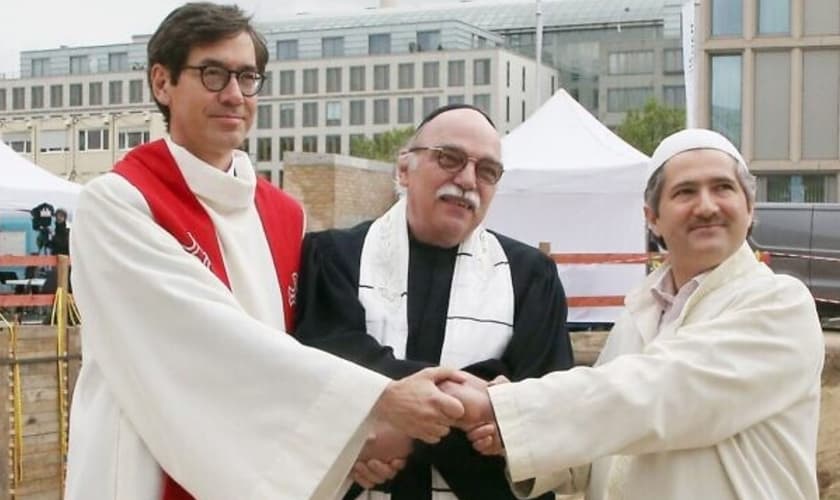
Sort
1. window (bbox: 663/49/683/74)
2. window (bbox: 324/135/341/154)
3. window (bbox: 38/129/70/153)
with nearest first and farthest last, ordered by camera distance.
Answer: window (bbox: 38/129/70/153) < window (bbox: 663/49/683/74) < window (bbox: 324/135/341/154)

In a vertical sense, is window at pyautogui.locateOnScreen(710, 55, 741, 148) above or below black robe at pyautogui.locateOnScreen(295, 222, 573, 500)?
above

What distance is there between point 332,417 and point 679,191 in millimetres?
799

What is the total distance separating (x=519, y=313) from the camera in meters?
2.54

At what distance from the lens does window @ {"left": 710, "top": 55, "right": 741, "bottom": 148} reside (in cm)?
4025

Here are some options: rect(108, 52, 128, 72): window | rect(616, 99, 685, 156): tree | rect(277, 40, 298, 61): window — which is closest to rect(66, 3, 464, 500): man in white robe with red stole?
rect(616, 99, 685, 156): tree

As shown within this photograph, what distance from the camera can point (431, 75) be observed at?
82625 mm

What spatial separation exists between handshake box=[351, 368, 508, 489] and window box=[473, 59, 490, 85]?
7738 cm

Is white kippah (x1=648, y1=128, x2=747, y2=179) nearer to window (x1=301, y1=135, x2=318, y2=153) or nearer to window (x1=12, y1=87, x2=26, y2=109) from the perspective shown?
window (x1=301, y1=135, x2=318, y2=153)

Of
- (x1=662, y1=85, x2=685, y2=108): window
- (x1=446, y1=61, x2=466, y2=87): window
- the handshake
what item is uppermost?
(x1=446, y1=61, x2=466, y2=87): window

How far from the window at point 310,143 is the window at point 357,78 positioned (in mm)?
4643

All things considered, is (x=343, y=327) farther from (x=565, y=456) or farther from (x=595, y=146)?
(x=595, y=146)

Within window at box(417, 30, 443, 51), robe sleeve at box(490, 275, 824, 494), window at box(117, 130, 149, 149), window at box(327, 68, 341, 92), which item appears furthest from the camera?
window at box(327, 68, 341, 92)

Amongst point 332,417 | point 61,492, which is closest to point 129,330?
point 332,417

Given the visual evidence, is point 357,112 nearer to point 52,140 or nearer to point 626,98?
point 626,98
